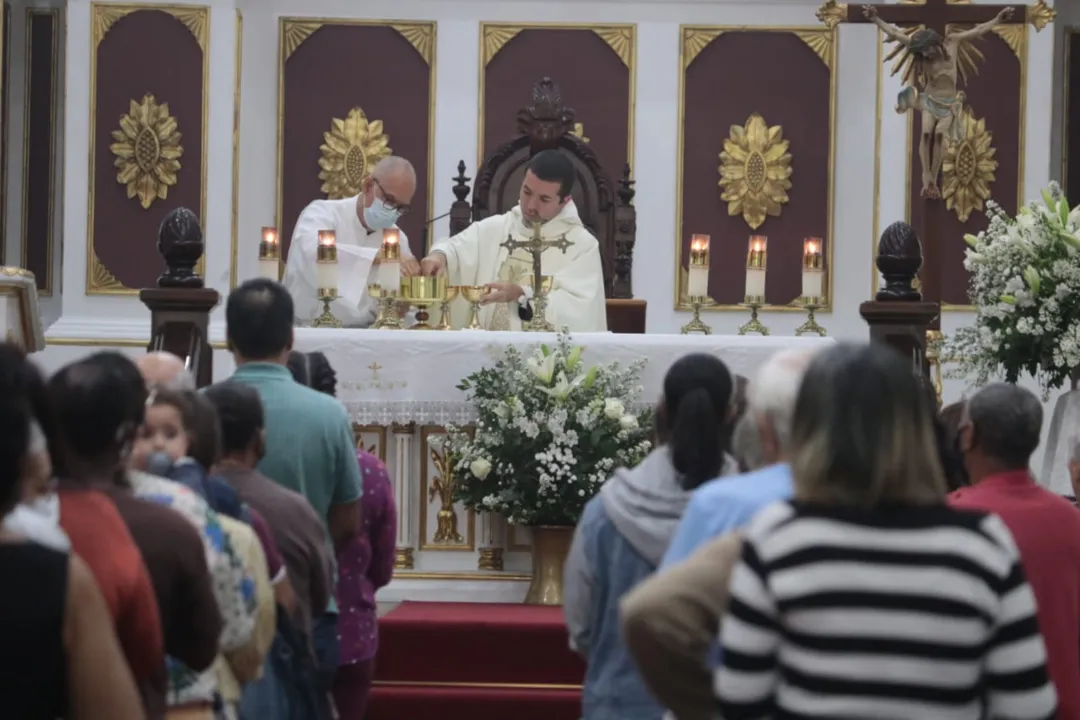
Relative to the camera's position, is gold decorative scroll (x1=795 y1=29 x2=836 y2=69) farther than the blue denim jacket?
Yes

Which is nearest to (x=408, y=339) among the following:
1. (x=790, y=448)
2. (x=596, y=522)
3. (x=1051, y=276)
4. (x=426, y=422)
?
(x=426, y=422)

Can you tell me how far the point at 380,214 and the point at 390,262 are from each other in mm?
1259

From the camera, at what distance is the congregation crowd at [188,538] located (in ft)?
8.17

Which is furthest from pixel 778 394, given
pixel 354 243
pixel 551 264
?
pixel 354 243

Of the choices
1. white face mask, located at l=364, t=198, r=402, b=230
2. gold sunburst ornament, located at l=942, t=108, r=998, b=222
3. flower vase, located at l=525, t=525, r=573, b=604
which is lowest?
flower vase, located at l=525, t=525, r=573, b=604

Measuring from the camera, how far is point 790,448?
8.87 ft

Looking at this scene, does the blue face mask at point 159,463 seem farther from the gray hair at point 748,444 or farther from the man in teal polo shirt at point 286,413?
the gray hair at point 748,444

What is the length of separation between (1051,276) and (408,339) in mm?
2496

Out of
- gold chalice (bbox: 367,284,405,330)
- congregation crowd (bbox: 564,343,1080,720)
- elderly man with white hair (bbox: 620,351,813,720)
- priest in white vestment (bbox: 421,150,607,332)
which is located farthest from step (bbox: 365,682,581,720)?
congregation crowd (bbox: 564,343,1080,720)

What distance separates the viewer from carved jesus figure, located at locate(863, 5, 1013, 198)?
28.4 ft

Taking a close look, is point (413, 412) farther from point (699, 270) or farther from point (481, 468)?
point (699, 270)

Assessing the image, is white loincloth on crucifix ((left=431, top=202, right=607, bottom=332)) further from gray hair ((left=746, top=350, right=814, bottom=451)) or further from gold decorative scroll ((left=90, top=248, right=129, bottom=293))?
gray hair ((left=746, top=350, right=814, bottom=451))

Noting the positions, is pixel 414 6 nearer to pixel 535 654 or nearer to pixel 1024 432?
pixel 535 654

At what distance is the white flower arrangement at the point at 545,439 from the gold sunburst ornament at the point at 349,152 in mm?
6154
